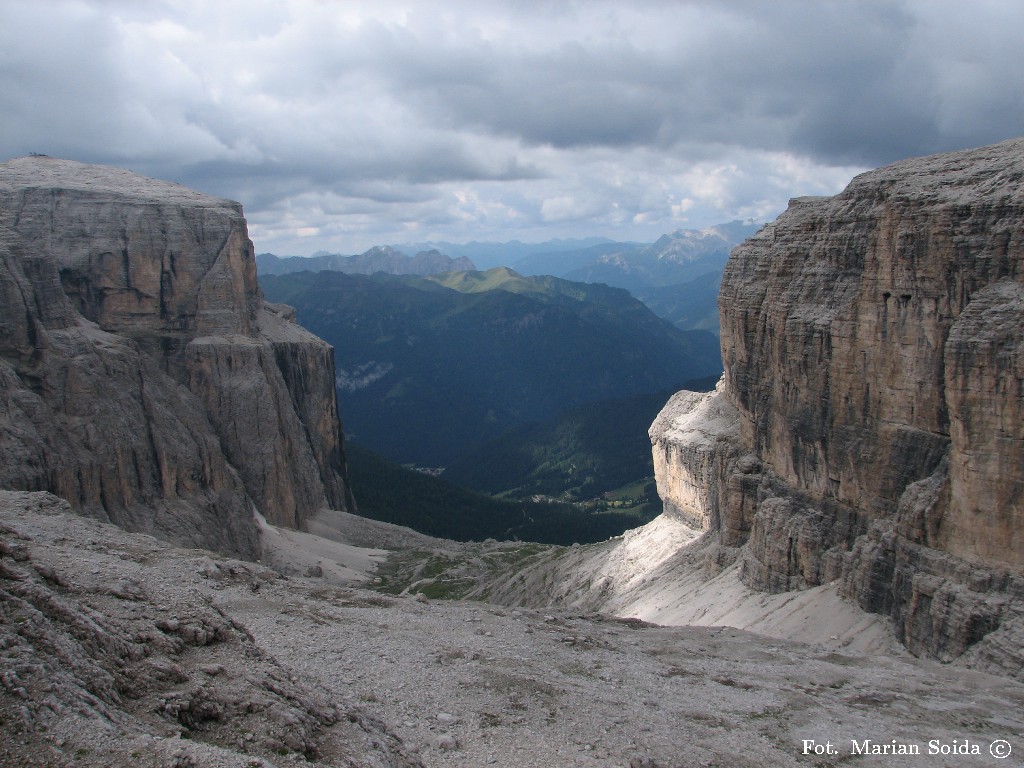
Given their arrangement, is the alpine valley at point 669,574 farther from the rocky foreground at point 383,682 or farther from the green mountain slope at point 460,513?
the green mountain slope at point 460,513

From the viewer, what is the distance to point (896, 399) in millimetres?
43125

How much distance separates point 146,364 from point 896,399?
72469 mm

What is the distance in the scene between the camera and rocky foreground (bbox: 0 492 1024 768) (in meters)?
16.6

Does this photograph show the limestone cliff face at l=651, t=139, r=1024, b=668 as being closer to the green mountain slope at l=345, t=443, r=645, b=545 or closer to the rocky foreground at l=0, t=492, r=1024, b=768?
the rocky foreground at l=0, t=492, r=1024, b=768

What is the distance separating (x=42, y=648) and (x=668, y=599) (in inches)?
1852

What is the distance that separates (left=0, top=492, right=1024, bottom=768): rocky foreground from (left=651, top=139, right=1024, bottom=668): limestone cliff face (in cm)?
506

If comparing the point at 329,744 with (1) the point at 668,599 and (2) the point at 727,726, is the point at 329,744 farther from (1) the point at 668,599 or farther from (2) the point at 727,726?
(1) the point at 668,599

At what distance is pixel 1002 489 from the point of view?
35781 mm

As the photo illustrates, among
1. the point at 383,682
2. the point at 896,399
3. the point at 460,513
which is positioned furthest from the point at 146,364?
the point at 896,399

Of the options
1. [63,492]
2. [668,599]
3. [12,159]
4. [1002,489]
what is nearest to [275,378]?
[63,492]

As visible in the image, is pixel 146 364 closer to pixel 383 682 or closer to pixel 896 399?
pixel 383 682

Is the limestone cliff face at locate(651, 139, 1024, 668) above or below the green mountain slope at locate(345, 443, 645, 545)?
above

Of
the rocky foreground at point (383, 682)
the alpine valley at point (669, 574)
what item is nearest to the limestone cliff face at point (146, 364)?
the alpine valley at point (669, 574)

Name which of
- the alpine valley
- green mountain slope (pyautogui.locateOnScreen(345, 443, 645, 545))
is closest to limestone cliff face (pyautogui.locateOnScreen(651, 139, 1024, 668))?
the alpine valley
